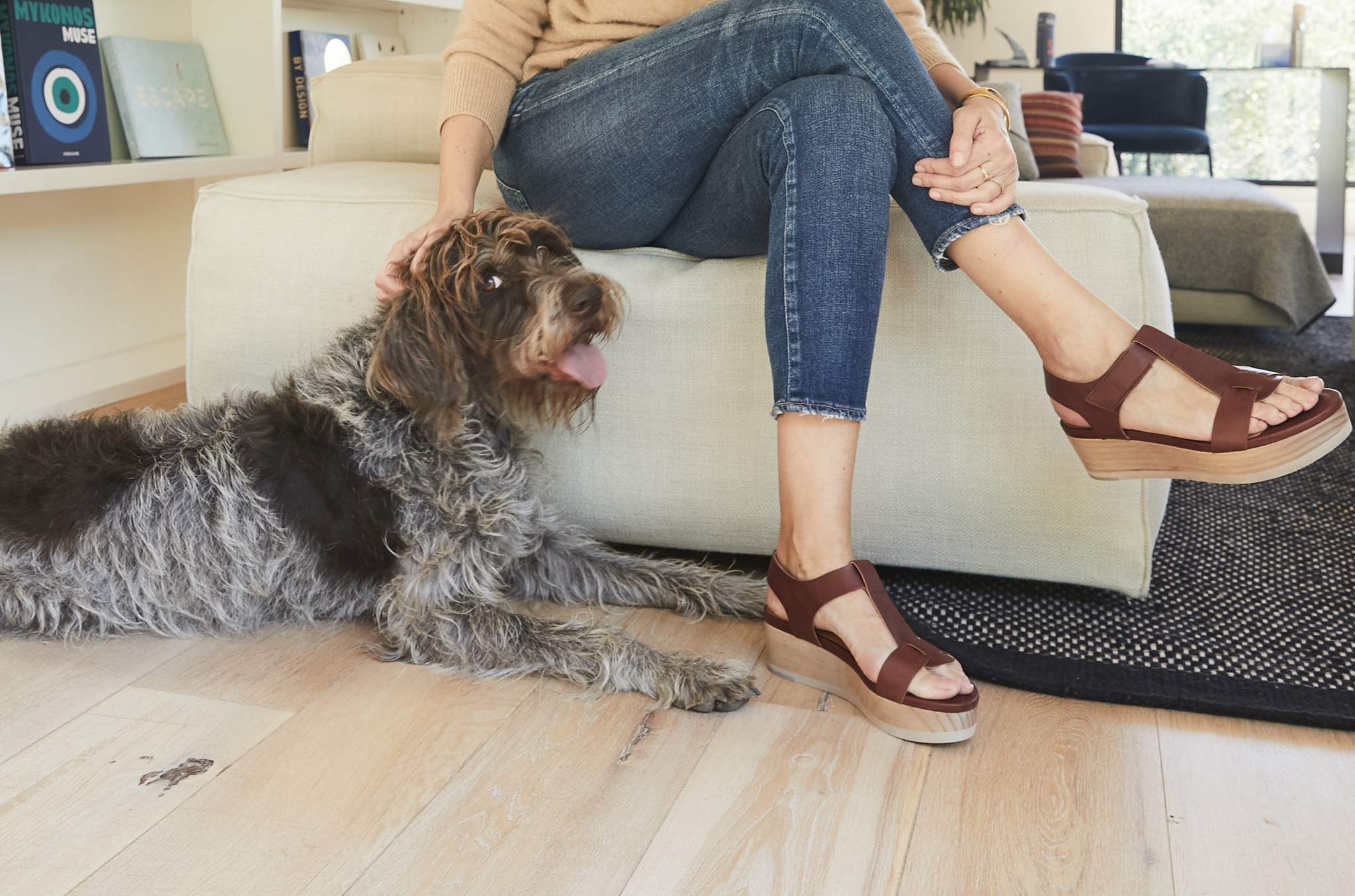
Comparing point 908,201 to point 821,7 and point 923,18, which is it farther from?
point 923,18

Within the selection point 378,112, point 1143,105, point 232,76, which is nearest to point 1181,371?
point 378,112

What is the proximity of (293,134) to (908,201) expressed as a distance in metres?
2.66

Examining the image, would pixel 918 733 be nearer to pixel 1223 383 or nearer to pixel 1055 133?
pixel 1223 383

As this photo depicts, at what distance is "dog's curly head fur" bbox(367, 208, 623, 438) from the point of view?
4.77 feet

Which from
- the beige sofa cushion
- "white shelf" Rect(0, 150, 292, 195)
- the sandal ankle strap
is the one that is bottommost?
the sandal ankle strap

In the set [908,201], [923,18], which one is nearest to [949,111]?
[908,201]

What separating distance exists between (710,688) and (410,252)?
75 centimetres

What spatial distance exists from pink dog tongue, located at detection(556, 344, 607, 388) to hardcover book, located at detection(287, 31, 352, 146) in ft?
7.32

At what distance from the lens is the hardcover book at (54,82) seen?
2.43 m

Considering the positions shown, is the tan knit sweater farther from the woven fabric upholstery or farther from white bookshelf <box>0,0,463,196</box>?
white bookshelf <box>0,0,463,196</box>

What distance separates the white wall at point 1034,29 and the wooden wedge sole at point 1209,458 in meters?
7.09

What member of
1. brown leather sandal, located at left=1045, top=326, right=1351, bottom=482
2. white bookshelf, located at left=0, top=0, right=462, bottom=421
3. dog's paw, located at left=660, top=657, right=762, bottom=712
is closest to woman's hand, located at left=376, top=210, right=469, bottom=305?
dog's paw, located at left=660, top=657, right=762, bottom=712

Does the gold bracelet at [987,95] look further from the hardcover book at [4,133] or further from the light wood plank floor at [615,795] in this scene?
the hardcover book at [4,133]

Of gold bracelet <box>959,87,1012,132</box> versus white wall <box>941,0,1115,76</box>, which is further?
white wall <box>941,0,1115,76</box>
